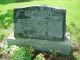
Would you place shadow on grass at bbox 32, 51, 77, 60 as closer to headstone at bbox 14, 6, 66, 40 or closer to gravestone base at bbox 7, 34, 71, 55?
gravestone base at bbox 7, 34, 71, 55

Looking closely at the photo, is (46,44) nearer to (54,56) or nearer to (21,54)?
(54,56)

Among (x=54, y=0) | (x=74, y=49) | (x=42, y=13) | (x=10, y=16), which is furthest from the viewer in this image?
(x=54, y=0)

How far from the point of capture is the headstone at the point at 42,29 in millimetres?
6625

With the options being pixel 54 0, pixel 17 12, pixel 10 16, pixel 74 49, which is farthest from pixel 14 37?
pixel 54 0

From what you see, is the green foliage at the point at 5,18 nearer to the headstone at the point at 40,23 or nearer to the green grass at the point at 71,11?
the green grass at the point at 71,11

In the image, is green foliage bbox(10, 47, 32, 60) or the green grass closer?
green foliage bbox(10, 47, 32, 60)

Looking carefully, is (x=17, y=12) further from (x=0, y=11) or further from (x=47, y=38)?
(x=0, y=11)

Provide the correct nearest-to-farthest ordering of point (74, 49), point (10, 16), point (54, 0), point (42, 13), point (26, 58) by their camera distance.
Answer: point (26, 58)
point (42, 13)
point (74, 49)
point (10, 16)
point (54, 0)

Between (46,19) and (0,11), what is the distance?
11.4 feet

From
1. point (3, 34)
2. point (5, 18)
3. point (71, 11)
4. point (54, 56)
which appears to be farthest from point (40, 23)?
→ point (71, 11)

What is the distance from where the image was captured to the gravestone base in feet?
21.8

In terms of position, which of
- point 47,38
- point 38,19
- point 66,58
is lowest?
point 66,58

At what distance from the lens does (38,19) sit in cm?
679

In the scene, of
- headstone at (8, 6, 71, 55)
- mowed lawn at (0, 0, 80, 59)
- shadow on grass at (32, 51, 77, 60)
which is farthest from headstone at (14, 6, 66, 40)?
mowed lawn at (0, 0, 80, 59)
